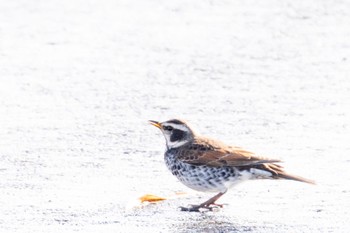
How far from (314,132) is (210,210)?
275 cm

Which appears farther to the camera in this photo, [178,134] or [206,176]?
[178,134]

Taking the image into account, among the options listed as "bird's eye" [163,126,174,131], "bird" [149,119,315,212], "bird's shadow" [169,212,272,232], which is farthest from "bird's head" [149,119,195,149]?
"bird's shadow" [169,212,272,232]

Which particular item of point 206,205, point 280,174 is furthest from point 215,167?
point 280,174

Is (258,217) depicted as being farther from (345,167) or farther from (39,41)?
(39,41)

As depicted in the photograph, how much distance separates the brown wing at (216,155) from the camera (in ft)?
34.8

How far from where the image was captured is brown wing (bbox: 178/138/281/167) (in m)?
10.6

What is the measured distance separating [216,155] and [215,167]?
0.41 feet

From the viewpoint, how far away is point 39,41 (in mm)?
17062

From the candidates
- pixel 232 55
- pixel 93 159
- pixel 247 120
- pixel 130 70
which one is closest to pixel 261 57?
pixel 232 55

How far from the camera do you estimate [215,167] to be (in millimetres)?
10766

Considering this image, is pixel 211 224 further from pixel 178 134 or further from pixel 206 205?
pixel 178 134

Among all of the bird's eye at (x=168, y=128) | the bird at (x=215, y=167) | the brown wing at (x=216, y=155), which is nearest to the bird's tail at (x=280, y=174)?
the bird at (x=215, y=167)

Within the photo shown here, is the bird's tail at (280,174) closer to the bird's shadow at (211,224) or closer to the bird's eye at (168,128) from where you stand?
the bird's shadow at (211,224)

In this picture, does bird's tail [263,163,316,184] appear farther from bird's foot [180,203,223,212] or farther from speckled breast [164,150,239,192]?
bird's foot [180,203,223,212]
